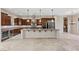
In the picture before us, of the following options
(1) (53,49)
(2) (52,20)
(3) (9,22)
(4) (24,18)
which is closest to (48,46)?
(1) (53,49)

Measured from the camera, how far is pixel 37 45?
389cm

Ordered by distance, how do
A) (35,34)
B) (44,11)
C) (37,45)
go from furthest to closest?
(35,34) → (37,45) → (44,11)

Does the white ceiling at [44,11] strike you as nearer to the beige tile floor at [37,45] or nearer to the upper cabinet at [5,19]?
the upper cabinet at [5,19]

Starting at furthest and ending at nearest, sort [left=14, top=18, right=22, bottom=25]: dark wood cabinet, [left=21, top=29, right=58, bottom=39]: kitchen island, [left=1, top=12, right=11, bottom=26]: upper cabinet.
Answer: [left=21, top=29, right=58, bottom=39]: kitchen island → [left=14, top=18, right=22, bottom=25]: dark wood cabinet → [left=1, top=12, right=11, bottom=26]: upper cabinet

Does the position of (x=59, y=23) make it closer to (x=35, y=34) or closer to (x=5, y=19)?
(x=35, y=34)

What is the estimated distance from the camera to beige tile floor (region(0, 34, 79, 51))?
11.7 feet

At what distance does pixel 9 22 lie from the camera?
371cm

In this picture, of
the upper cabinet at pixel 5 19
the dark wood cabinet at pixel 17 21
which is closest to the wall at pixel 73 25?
the dark wood cabinet at pixel 17 21

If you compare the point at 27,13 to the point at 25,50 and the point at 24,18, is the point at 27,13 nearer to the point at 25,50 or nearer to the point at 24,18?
the point at 24,18

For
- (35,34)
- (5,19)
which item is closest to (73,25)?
(35,34)

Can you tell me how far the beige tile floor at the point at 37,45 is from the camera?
357cm

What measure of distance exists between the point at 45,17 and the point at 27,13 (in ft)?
2.02

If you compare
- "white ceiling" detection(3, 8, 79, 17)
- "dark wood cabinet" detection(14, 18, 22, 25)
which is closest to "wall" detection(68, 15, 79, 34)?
"white ceiling" detection(3, 8, 79, 17)

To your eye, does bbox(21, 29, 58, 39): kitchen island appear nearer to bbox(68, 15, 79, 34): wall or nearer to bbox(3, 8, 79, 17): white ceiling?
bbox(68, 15, 79, 34): wall
